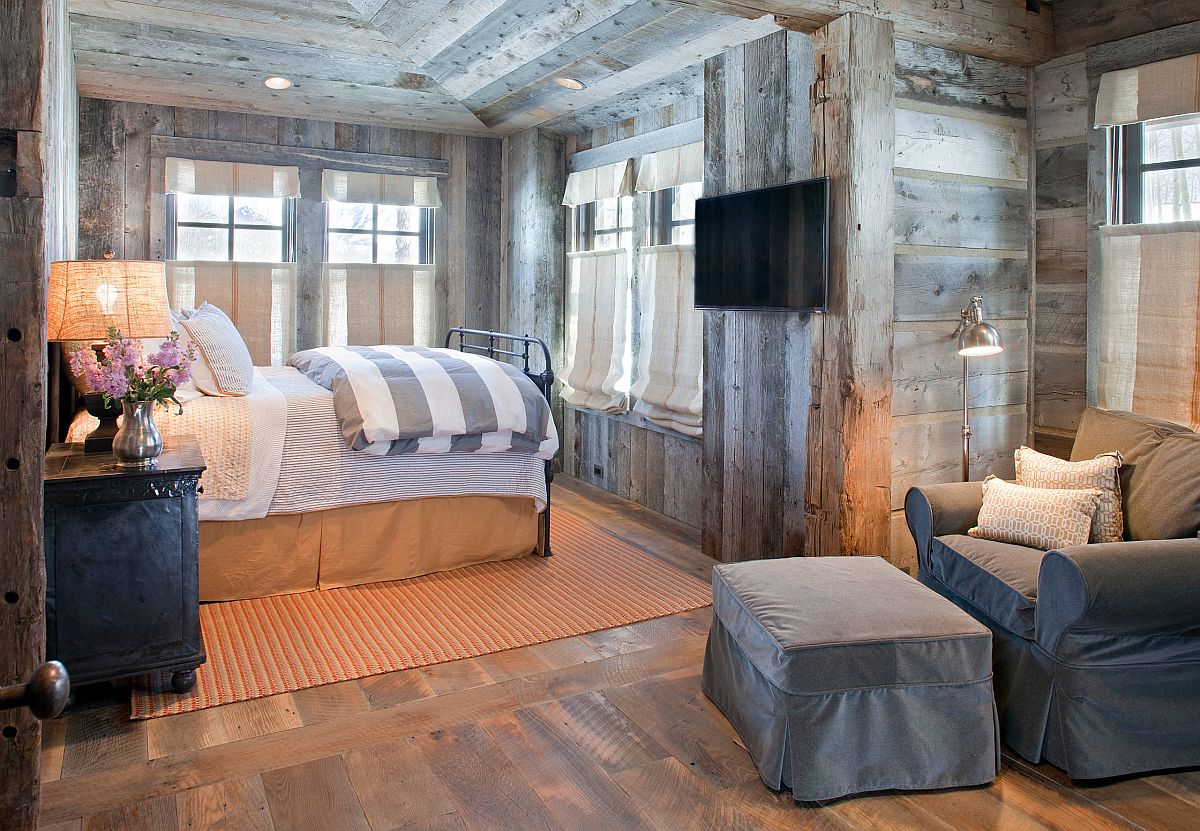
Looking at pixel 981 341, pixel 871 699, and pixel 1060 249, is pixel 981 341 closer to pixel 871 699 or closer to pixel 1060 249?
pixel 1060 249

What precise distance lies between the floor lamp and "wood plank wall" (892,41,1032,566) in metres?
0.13

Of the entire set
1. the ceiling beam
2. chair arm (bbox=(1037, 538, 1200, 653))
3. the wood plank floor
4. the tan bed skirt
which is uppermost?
the ceiling beam

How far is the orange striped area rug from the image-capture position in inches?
118

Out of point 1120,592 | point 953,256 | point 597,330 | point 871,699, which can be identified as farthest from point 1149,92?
point 597,330

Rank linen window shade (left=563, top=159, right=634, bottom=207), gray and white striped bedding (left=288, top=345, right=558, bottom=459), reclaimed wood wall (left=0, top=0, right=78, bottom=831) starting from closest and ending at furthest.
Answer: reclaimed wood wall (left=0, top=0, right=78, bottom=831)
gray and white striped bedding (left=288, top=345, right=558, bottom=459)
linen window shade (left=563, top=159, right=634, bottom=207)

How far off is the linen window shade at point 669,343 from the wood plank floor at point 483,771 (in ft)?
6.53

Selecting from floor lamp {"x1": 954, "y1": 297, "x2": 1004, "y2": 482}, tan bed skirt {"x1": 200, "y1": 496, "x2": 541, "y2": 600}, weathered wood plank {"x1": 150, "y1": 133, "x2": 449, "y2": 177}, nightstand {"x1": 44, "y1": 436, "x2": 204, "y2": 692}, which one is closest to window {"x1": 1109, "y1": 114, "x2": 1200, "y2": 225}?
floor lamp {"x1": 954, "y1": 297, "x2": 1004, "y2": 482}

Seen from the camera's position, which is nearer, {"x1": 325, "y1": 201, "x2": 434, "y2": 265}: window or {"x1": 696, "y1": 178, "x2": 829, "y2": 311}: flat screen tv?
{"x1": 696, "y1": 178, "x2": 829, "y2": 311}: flat screen tv

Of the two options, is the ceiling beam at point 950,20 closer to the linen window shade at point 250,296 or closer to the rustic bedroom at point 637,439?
the rustic bedroom at point 637,439

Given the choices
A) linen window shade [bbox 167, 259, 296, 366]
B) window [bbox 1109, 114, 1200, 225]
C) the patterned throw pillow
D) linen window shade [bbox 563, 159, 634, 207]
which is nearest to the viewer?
the patterned throw pillow

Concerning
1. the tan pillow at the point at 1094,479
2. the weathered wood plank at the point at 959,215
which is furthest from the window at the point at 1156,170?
the tan pillow at the point at 1094,479

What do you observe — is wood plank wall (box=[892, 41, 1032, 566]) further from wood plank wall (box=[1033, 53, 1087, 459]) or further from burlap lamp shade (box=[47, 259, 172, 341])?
burlap lamp shade (box=[47, 259, 172, 341])

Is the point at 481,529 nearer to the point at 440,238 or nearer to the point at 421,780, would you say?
the point at 421,780

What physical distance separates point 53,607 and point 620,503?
3.32m
